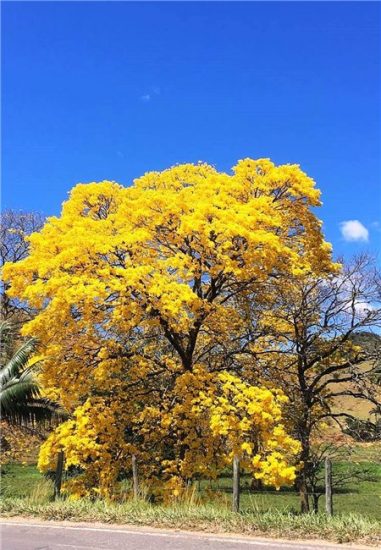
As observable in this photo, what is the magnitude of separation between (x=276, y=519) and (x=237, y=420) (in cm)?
283

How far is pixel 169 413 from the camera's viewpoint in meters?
12.8

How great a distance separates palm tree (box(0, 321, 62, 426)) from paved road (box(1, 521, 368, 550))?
5900 mm

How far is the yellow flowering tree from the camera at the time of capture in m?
11.6

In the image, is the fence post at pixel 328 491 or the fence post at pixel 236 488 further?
the fence post at pixel 236 488

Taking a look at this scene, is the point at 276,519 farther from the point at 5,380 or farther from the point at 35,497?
the point at 5,380

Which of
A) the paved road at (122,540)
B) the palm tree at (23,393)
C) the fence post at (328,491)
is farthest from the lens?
the palm tree at (23,393)

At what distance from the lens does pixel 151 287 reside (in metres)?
11.1

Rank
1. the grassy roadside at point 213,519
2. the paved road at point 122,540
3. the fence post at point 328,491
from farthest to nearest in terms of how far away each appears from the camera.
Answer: the fence post at point 328,491, the grassy roadside at point 213,519, the paved road at point 122,540

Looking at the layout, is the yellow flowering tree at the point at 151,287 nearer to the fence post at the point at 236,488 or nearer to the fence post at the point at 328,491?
the fence post at the point at 236,488

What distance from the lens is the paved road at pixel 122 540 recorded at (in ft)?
23.4

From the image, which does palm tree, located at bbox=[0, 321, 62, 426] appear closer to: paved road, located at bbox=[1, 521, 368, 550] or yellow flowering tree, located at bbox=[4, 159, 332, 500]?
yellow flowering tree, located at bbox=[4, 159, 332, 500]

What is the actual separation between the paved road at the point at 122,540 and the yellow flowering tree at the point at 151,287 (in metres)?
2.92

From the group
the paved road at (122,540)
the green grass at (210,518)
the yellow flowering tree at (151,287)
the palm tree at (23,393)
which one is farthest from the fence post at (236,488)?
the palm tree at (23,393)

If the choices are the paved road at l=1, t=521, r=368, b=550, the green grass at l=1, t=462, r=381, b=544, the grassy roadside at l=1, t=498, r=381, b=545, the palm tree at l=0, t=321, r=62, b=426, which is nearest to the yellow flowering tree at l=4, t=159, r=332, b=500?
the palm tree at l=0, t=321, r=62, b=426
